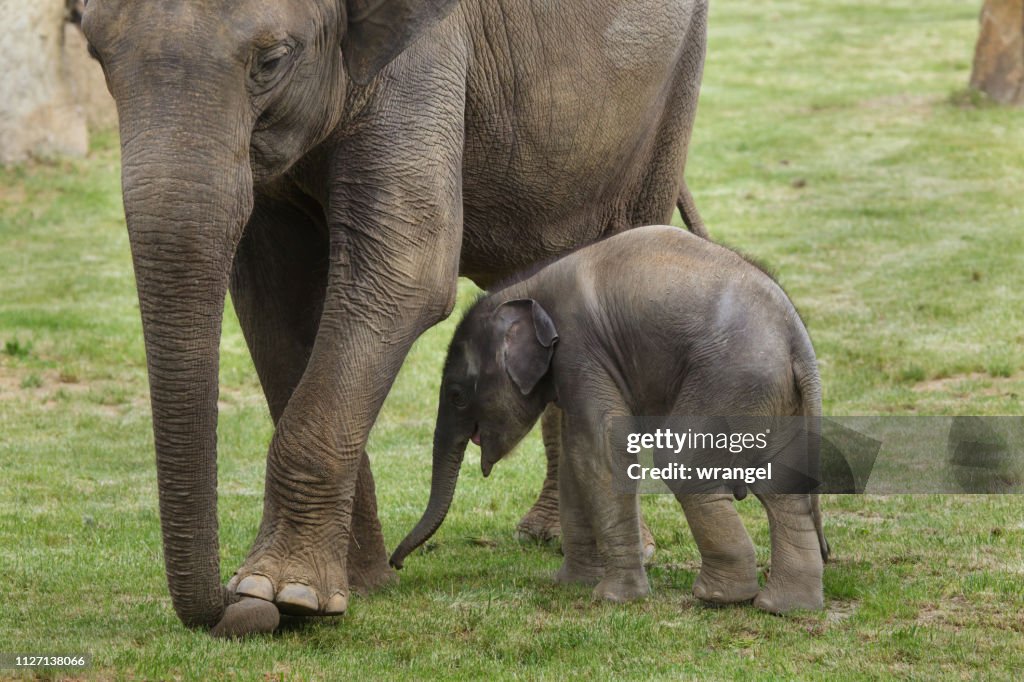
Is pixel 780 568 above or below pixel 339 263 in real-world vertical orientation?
below

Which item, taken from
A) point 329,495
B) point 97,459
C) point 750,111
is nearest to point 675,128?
point 329,495

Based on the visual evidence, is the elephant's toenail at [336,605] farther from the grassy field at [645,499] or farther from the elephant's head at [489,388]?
the elephant's head at [489,388]

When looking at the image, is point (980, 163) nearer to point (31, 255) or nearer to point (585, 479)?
point (31, 255)

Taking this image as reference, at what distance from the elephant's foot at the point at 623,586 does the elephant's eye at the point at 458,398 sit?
2.86 ft

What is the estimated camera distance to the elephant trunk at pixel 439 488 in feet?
21.3

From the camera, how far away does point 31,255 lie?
15.7 m

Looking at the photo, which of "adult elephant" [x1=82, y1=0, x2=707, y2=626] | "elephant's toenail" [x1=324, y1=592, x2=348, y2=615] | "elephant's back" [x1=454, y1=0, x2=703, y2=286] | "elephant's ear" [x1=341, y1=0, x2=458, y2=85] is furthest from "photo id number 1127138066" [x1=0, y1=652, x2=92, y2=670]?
"elephant's back" [x1=454, y1=0, x2=703, y2=286]

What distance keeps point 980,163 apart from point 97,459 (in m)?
12.7

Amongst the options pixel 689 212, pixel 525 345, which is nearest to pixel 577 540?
pixel 525 345

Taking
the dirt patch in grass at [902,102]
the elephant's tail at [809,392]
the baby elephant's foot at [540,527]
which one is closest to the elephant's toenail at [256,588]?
the elephant's tail at [809,392]

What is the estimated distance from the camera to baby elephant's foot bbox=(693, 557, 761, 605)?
6180mm

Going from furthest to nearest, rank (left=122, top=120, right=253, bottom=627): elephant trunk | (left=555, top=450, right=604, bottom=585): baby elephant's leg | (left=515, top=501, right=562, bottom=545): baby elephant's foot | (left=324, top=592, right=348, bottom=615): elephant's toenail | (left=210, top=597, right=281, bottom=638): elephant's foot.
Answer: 1. (left=515, top=501, right=562, bottom=545): baby elephant's foot
2. (left=555, top=450, right=604, bottom=585): baby elephant's leg
3. (left=324, top=592, right=348, bottom=615): elephant's toenail
4. (left=210, top=597, right=281, bottom=638): elephant's foot
5. (left=122, top=120, right=253, bottom=627): elephant trunk

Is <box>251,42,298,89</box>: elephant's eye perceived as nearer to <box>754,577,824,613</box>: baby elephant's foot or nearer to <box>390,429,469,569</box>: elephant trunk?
<box>390,429,469,569</box>: elephant trunk

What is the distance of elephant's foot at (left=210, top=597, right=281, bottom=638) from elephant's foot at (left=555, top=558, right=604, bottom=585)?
1.53 m
